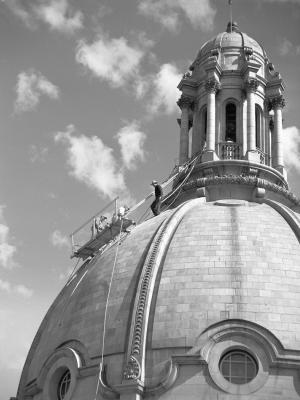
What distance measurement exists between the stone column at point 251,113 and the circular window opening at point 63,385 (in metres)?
17.5

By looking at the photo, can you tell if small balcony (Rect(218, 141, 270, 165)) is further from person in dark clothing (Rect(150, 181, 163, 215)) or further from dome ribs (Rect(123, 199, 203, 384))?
dome ribs (Rect(123, 199, 203, 384))

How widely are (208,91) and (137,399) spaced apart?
22.5m

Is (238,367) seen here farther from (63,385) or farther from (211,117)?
(211,117)

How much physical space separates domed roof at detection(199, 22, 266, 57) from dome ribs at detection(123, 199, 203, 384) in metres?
15.5

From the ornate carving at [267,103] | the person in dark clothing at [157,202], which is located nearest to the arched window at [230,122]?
the ornate carving at [267,103]

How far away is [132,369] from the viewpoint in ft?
101

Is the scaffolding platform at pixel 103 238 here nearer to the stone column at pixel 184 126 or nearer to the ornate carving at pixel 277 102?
the stone column at pixel 184 126

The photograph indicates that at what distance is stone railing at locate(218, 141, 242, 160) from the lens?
1762 inches

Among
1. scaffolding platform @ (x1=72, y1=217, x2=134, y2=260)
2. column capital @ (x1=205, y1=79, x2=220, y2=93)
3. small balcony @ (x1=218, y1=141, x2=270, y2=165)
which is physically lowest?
scaffolding platform @ (x1=72, y1=217, x2=134, y2=260)

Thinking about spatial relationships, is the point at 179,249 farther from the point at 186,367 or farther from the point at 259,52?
the point at 259,52

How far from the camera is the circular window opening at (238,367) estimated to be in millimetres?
30641

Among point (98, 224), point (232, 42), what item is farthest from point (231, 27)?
point (98, 224)

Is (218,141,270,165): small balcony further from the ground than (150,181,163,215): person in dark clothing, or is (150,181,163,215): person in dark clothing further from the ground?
(218,141,270,165): small balcony

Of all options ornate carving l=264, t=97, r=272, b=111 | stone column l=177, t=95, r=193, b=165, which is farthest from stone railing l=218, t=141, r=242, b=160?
ornate carving l=264, t=97, r=272, b=111
